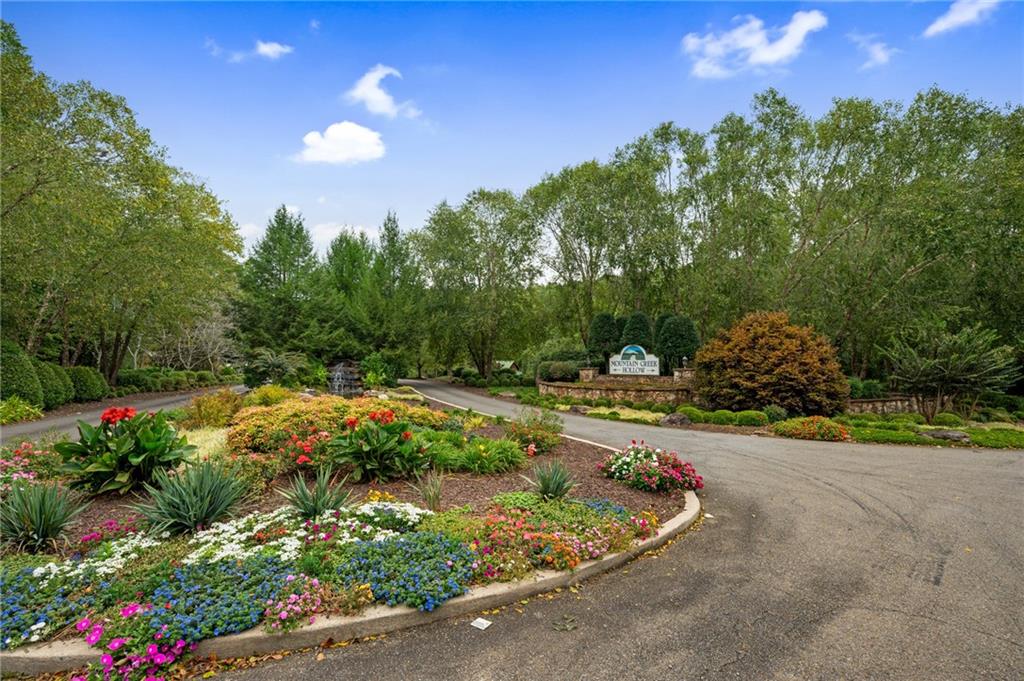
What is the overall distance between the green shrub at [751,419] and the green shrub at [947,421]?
505 cm

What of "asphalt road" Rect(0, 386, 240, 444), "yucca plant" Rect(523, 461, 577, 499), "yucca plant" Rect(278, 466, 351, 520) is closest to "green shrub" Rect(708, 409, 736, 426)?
"yucca plant" Rect(523, 461, 577, 499)

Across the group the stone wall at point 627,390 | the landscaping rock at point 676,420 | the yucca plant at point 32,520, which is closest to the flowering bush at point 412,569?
the yucca plant at point 32,520

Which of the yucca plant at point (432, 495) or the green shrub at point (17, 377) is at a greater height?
the green shrub at point (17, 377)

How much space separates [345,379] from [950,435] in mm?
21106

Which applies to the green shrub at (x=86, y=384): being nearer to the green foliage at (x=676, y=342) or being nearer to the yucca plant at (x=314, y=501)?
the yucca plant at (x=314, y=501)

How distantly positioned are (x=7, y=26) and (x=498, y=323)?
22.7m

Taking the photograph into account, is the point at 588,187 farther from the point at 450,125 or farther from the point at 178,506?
the point at 178,506

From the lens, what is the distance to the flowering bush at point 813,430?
36.2 feet

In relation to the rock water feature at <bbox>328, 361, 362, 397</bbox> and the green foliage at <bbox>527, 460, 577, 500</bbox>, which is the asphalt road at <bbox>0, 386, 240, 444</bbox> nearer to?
the rock water feature at <bbox>328, 361, 362, 397</bbox>

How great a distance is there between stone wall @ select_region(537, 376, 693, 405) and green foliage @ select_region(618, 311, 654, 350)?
203cm

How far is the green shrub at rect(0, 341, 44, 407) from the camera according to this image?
14.1 metres

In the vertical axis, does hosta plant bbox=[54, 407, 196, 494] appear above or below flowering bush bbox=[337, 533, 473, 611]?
above

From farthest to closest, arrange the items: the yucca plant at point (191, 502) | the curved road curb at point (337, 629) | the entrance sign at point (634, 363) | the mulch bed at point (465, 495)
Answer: the entrance sign at point (634, 363) < the mulch bed at point (465, 495) < the yucca plant at point (191, 502) < the curved road curb at point (337, 629)

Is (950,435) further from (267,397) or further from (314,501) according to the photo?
(267,397)
